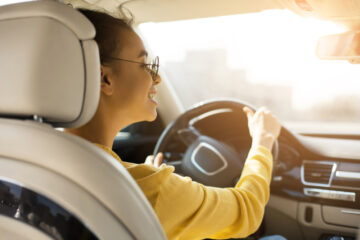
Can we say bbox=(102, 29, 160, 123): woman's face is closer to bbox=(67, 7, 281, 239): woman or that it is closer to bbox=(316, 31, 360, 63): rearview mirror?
bbox=(67, 7, 281, 239): woman

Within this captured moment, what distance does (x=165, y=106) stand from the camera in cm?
336

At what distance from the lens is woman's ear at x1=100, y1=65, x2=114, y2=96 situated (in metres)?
1.53

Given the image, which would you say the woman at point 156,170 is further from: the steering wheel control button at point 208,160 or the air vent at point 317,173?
the air vent at point 317,173

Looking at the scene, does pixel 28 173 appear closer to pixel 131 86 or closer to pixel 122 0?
pixel 131 86

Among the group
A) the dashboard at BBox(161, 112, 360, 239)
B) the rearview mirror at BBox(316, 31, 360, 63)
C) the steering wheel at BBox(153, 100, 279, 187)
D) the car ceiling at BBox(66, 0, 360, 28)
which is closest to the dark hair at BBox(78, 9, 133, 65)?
the car ceiling at BBox(66, 0, 360, 28)

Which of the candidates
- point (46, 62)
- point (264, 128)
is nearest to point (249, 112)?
point (264, 128)

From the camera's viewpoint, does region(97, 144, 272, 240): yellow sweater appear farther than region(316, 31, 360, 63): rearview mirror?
No

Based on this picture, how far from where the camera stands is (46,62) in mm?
1139

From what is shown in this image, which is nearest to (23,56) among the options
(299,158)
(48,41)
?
(48,41)

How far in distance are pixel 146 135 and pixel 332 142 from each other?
1.42 metres

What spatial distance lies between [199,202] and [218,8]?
128 centimetres

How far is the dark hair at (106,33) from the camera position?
Answer: 152 cm

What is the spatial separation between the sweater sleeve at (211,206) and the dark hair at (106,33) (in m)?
0.48

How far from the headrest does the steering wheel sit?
1.42 meters
